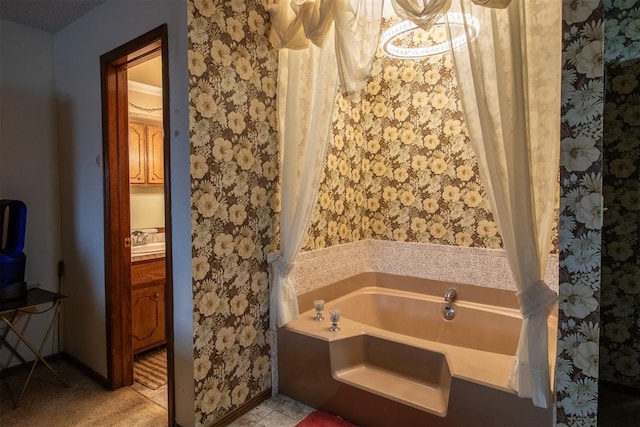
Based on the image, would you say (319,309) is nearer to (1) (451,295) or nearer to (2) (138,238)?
(1) (451,295)

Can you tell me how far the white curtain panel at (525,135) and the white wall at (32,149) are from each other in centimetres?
297

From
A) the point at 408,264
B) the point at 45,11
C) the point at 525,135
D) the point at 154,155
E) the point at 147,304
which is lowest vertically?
the point at 147,304

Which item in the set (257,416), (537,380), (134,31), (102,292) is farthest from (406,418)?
(134,31)

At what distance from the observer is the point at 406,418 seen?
5.74 ft

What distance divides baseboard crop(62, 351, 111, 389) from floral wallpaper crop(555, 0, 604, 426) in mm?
2645

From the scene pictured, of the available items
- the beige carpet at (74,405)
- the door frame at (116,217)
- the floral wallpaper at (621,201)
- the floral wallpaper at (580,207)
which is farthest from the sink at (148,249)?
the floral wallpaper at (621,201)

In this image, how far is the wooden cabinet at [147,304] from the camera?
274 centimetres

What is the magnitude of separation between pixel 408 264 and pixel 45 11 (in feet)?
10.4

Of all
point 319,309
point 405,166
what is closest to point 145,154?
point 319,309

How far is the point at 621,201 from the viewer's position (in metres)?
1.30

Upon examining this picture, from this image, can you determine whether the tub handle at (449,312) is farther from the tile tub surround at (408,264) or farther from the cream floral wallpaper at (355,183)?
the cream floral wallpaper at (355,183)

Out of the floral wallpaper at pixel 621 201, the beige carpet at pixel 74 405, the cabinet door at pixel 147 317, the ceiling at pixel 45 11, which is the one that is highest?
the ceiling at pixel 45 11

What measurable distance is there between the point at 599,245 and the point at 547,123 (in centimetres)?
49

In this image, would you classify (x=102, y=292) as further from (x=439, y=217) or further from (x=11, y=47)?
(x=439, y=217)
